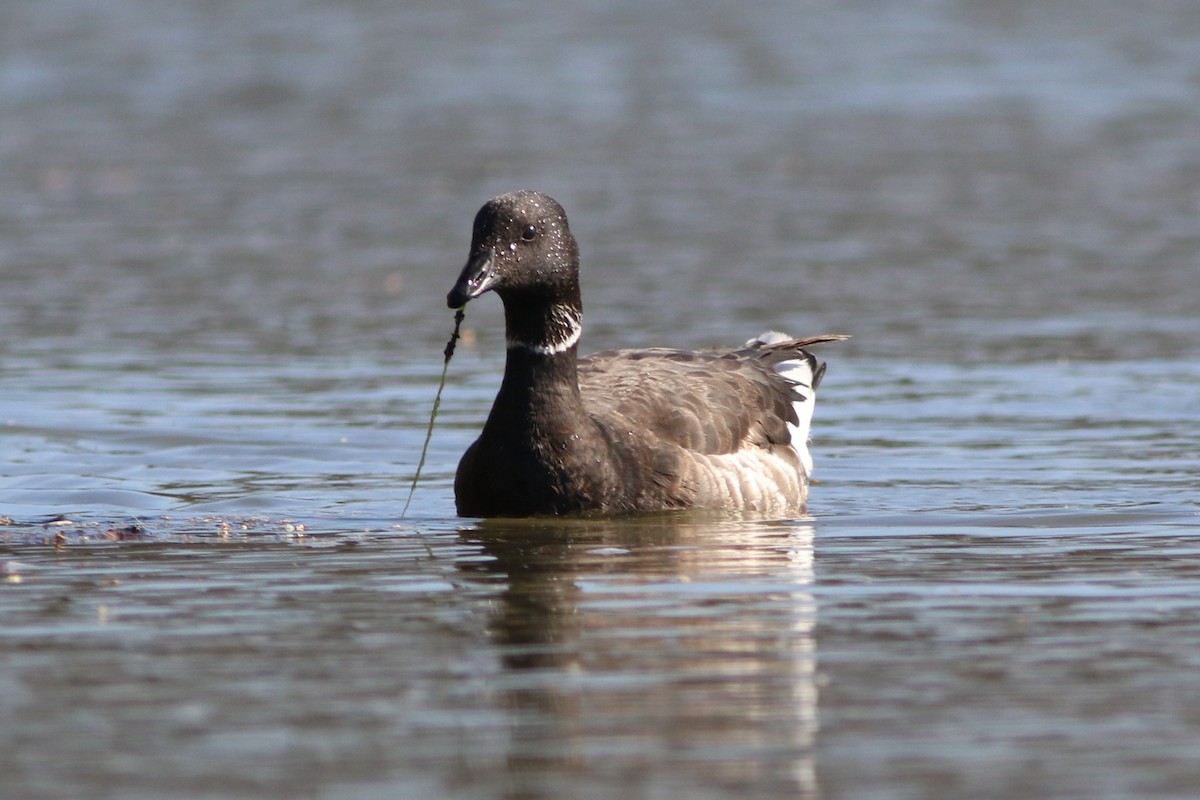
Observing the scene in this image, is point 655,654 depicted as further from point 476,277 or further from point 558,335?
point 558,335

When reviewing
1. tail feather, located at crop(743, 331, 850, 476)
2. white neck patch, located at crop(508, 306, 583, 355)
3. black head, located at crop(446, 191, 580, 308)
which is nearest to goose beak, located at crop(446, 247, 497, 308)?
black head, located at crop(446, 191, 580, 308)

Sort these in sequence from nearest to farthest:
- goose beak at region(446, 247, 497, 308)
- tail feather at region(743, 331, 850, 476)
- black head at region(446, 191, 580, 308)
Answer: goose beak at region(446, 247, 497, 308), black head at region(446, 191, 580, 308), tail feather at region(743, 331, 850, 476)

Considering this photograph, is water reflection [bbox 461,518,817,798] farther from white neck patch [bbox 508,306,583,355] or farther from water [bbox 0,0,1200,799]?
white neck patch [bbox 508,306,583,355]

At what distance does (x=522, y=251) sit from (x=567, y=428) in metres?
0.93

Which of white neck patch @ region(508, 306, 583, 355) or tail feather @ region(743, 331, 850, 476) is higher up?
white neck patch @ region(508, 306, 583, 355)

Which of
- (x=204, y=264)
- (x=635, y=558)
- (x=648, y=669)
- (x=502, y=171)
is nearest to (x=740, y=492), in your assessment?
(x=635, y=558)

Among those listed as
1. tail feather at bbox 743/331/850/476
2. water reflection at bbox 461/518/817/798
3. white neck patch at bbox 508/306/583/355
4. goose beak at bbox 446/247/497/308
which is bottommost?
water reflection at bbox 461/518/817/798

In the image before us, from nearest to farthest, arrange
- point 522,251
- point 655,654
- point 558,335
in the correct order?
point 655,654 → point 522,251 → point 558,335

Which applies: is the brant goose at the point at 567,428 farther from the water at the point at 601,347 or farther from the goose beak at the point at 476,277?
the water at the point at 601,347

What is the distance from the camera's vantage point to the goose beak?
9.81 m

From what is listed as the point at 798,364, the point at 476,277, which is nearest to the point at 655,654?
the point at 476,277

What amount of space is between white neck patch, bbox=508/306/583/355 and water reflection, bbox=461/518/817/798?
992mm

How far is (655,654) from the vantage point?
23.6 feet

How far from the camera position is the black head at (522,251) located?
10.2m
